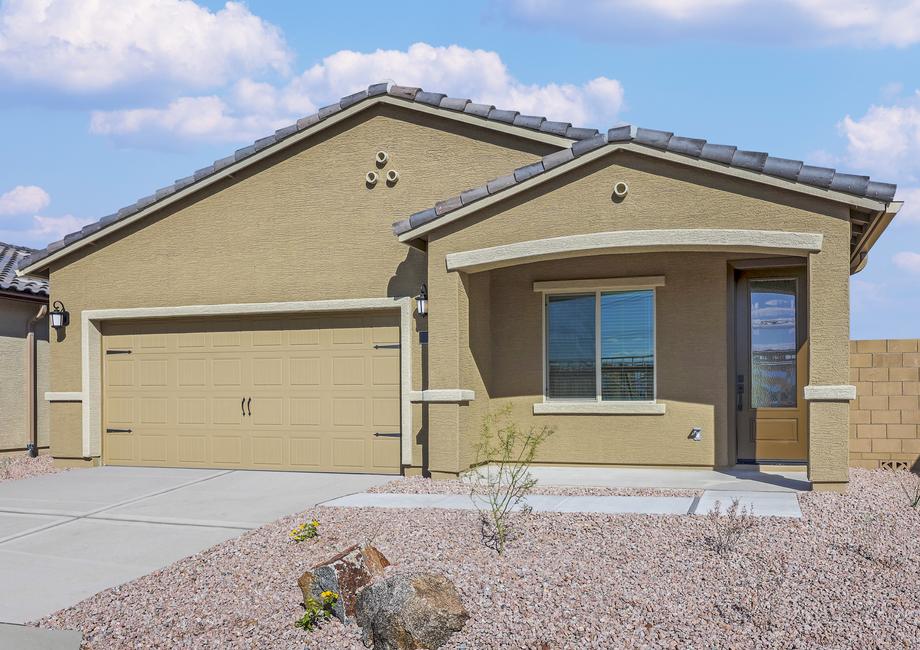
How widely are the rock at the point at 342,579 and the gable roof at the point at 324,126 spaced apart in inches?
295

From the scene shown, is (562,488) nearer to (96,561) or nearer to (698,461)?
(698,461)

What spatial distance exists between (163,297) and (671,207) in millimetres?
7950

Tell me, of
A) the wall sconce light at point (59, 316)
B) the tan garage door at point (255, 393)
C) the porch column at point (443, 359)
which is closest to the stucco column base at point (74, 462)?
the tan garage door at point (255, 393)

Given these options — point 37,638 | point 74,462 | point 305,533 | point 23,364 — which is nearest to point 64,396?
point 74,462

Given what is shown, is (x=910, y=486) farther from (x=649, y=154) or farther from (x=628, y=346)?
(x=649, y=154)

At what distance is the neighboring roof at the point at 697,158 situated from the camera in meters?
9.84

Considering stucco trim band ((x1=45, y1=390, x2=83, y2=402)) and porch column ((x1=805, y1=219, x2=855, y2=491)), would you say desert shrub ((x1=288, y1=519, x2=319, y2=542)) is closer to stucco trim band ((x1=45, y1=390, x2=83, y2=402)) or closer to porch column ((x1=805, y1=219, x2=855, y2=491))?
porch column ((x1=805, y1=219, x2=855, y2=491))

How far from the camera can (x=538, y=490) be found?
1080cm

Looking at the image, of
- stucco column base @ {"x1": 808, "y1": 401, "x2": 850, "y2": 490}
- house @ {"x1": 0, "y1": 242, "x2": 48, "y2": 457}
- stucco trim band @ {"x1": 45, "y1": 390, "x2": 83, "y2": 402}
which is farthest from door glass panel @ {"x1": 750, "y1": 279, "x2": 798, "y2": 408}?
house @ {"x1": 0, "y1": 242, "x2": 48, "y2": 457}

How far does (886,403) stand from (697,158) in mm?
4796

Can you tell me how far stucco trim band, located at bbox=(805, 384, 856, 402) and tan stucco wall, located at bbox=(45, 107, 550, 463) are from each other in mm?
5028

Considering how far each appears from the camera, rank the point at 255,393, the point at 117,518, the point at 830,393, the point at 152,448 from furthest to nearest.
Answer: the point at 152,448 < the point at 255,393 < the point at 117,518 < the point at 830,393

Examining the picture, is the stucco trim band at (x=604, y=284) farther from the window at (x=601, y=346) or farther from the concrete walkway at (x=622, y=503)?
the concrete walkway at (x=622, y=503)

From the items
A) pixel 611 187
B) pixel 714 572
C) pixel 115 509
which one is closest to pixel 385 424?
pixel 115 509
